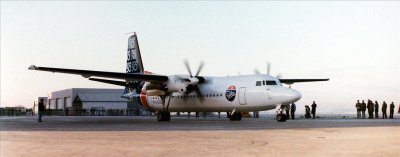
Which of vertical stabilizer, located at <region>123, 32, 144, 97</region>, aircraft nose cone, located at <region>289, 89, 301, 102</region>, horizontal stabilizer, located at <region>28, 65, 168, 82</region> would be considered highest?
vertical stabilizer, located at <region>123, 32, 144, 97</region>

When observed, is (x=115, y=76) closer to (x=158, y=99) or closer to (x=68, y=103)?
(x=158, y=99)

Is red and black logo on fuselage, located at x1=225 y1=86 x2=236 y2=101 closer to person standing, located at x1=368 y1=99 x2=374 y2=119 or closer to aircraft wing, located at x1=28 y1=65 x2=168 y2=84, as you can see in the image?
aircraft wing, located at x1=28 y1=65 x2=168 y2=84

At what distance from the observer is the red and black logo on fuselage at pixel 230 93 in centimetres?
2658

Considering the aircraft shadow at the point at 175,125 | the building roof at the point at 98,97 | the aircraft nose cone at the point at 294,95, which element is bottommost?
the aircraft shadow at the point at 175,125

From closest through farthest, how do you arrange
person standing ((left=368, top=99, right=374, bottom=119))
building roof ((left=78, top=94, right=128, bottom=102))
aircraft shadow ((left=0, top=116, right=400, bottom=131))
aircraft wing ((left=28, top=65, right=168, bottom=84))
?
aircraft shadow ((left=0, top=116, right=400, bottom=131)) < aircraft wing ((left=28, top=65, right=168, bottom=84)) < person standing ((left=368, top=99, right=374, bottom=119)) < building roof ((left=78, top=94, right=128, bottom=102))

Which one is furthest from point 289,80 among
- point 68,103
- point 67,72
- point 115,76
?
point 68,103

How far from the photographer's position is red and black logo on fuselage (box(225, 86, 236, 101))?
87.2 feet

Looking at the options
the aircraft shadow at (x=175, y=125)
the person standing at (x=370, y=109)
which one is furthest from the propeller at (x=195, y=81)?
the person standing at (x=370, y=109)

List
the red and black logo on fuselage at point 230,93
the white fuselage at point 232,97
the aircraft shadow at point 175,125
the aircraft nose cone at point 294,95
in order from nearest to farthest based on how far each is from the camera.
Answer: the aircraft shadow at point 175,125 → the aircraft nose cone at point 294,95 → the white fuselage at point 232,97 → the red and black logo on fuselage at point 230,93

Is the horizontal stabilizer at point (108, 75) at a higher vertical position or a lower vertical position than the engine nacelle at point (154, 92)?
higher

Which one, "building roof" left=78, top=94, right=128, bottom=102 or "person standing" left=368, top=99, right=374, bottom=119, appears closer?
"person standing" left=368, top=99, right=374, bottom=119

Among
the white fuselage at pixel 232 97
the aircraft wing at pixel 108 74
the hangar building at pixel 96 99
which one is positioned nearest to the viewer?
the white fuselage at pixel 232 97

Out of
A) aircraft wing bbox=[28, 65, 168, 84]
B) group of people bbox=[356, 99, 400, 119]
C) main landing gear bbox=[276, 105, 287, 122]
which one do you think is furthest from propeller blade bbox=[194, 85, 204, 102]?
group of people bbox=[356, 99, 400, 119]

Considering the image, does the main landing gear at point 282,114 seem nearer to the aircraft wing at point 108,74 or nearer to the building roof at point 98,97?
the aircraft wing at point 108,74
